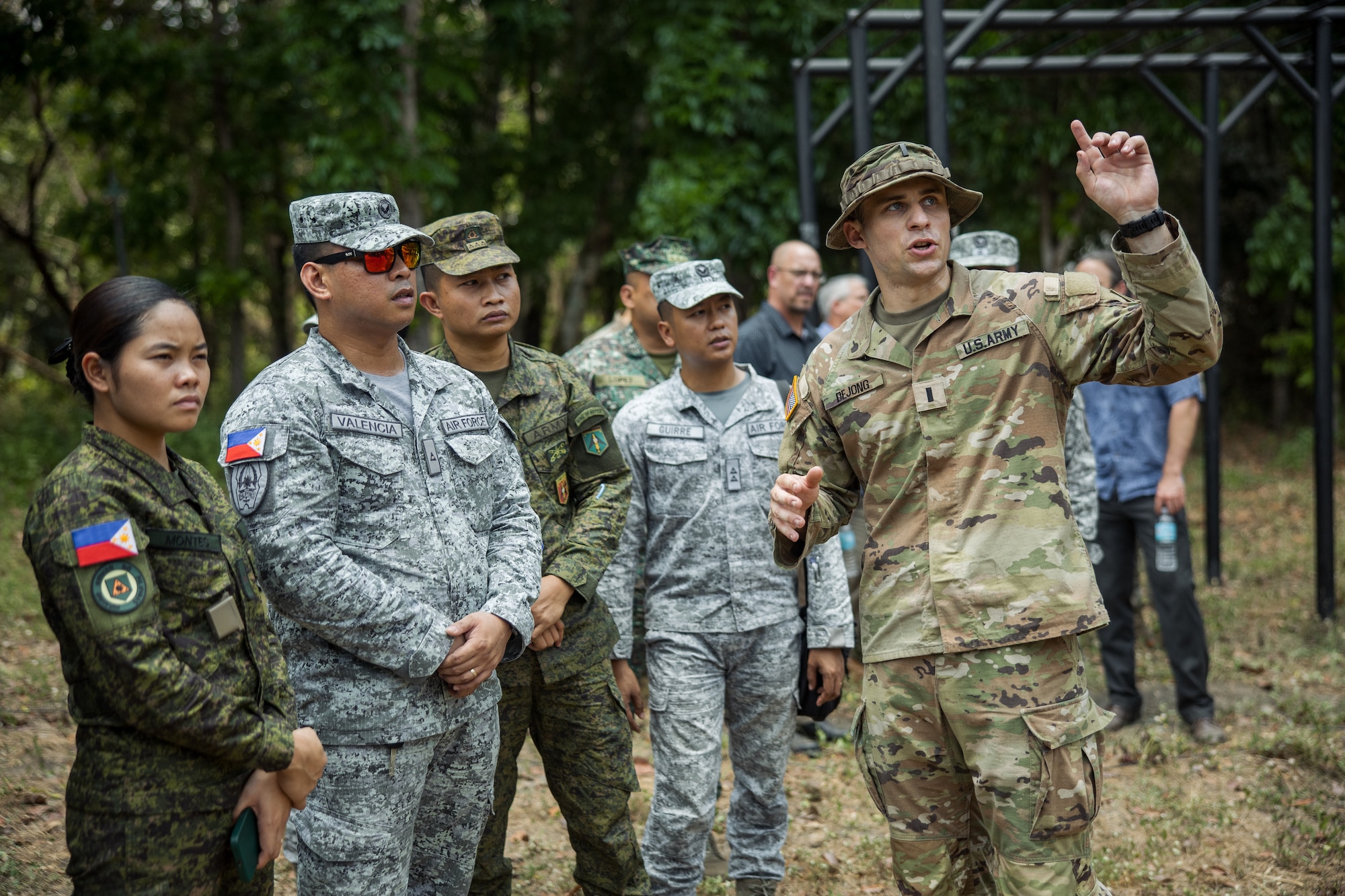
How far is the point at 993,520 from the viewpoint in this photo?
2621mm

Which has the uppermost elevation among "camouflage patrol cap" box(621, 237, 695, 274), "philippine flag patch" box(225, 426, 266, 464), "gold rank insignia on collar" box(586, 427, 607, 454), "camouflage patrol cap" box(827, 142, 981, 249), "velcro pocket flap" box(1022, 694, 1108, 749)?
"camouflage patrol cap" box(621, 237, 695, 274)

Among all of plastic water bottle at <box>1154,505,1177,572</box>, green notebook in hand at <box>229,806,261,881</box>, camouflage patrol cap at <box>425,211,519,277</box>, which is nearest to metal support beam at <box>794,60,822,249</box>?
plastic water bottle at <box>1154,505,1177,572</box>

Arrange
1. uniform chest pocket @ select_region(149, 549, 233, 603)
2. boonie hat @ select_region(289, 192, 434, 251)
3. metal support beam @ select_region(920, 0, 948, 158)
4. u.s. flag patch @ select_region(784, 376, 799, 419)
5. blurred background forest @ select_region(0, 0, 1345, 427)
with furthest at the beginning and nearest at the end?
blurred background forest @ select_region(0, 0, 1345, 427) < metal support beam @ select_region(920, 0, 948, 158) < u.s. flag patch @ select_region(784, 376, 799, 419) < boonie hat @ select_region(289, 192, 434, 251) < uniform chest pocket @ select_region(149, 549, 233, 603)

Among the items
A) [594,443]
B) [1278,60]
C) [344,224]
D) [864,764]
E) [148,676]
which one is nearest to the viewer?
[148,676]

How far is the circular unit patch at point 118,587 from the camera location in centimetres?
196

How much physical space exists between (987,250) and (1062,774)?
3.13m

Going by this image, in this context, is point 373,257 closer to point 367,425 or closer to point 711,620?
point 367,425

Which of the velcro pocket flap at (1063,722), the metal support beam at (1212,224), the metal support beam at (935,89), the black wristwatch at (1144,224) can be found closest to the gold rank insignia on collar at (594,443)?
the velcro pocket flap at (1063,722)

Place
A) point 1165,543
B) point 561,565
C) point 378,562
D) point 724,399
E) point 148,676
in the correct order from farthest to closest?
point 1165,543
point 724,399
point 561,565
point 378,562
point 148,676

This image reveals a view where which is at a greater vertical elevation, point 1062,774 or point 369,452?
point 369,452

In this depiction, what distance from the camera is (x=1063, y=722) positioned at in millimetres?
2535

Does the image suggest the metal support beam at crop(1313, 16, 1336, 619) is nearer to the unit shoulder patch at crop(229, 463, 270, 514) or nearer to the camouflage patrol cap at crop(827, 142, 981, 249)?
the camouflage patrol cap at crop(827, 142, 981, 249)

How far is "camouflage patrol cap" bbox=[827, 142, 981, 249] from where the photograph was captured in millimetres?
2709

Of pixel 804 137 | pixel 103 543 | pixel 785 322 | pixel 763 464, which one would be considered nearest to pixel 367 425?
pixel 103 543
